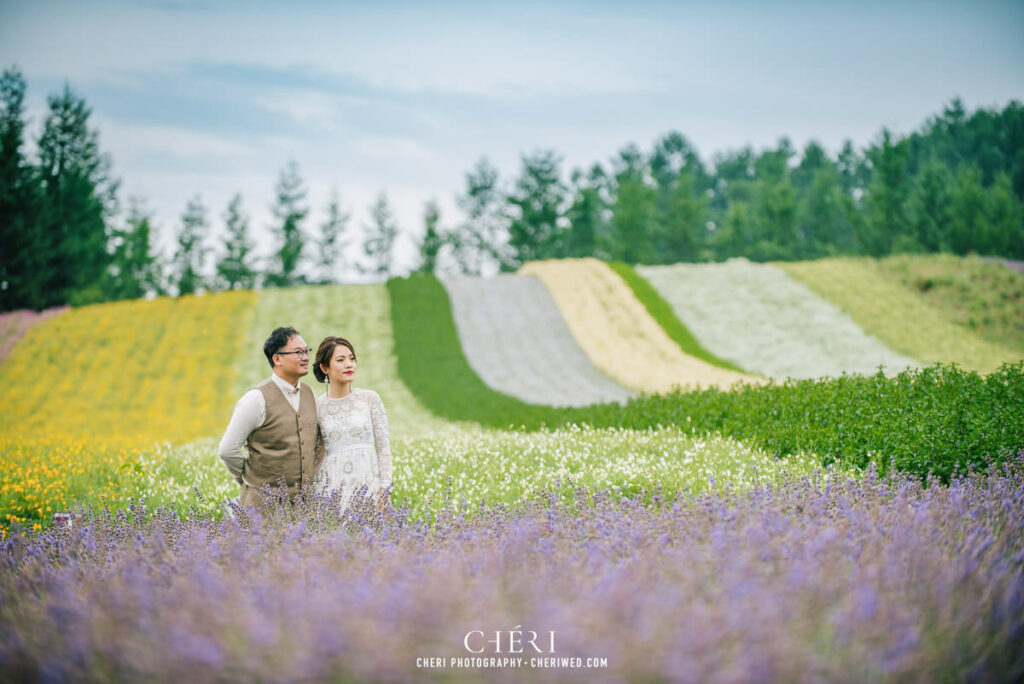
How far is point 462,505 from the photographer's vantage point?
5.45 meters

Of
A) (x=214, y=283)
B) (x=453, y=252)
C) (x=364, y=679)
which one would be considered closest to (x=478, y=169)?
(x=453, y=252)

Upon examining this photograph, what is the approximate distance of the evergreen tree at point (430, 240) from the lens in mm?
42000

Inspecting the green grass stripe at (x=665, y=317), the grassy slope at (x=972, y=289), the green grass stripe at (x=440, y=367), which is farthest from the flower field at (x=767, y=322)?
the green grass stripe at (x=440, y=367)

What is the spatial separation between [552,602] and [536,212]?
46.9 m

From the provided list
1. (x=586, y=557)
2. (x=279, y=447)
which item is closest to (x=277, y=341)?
(x=279, y=447)

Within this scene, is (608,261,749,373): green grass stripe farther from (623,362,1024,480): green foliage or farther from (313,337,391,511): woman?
(313,337,391,511): woman

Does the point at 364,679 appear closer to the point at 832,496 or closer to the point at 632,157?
the point at 832,496

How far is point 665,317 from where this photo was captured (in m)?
23.5

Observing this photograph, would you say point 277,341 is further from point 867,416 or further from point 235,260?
point 235,260

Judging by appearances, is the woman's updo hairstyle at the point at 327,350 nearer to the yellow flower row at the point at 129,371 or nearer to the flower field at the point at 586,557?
the flower field at the point at 586,557

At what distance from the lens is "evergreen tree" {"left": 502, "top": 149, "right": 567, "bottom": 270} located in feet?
156

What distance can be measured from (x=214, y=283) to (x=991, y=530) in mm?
44797

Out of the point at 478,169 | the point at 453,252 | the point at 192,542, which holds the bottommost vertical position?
the point at 192,542

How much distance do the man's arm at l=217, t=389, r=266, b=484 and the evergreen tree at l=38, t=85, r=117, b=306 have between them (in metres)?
27.3
